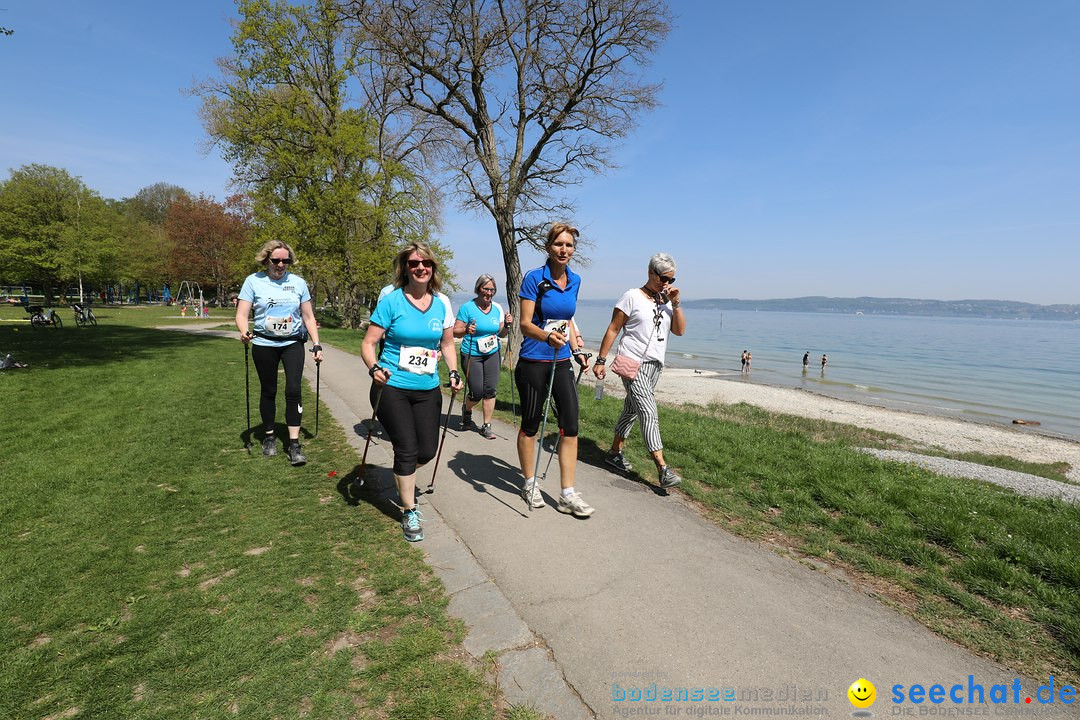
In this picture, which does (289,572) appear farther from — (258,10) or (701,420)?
(258,10)

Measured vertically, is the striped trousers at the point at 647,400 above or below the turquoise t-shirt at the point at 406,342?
below

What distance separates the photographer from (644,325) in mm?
4863

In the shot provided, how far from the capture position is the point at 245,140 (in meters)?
22.5

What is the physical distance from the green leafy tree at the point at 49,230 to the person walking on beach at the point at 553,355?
45.3 metres

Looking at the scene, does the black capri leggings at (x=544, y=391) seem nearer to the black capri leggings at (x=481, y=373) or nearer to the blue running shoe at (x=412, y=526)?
the blue running shoe at (x=412, y=526)

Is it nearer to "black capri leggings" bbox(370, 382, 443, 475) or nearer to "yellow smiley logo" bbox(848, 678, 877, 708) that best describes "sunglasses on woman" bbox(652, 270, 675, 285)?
"black capri leggings" bbox(370, 382, 443, 475)

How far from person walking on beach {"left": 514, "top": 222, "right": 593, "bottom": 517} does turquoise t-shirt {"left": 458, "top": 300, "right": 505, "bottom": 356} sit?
2.51 metres

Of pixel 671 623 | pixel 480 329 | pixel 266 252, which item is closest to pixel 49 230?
pixel 266 252

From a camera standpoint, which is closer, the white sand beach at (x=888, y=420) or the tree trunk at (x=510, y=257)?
the white sand beach at (x=888, y=420)

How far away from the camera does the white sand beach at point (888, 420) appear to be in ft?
44.5

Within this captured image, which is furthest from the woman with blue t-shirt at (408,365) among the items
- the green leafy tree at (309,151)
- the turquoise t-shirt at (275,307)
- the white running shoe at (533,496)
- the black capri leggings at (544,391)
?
the green leafy tree at (309,151)

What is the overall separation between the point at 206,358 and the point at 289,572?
43.6 feet

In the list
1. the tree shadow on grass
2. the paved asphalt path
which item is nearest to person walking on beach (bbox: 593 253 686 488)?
the paved asphalt path

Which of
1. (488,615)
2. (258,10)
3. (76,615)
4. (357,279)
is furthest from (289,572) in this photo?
(258,10)
